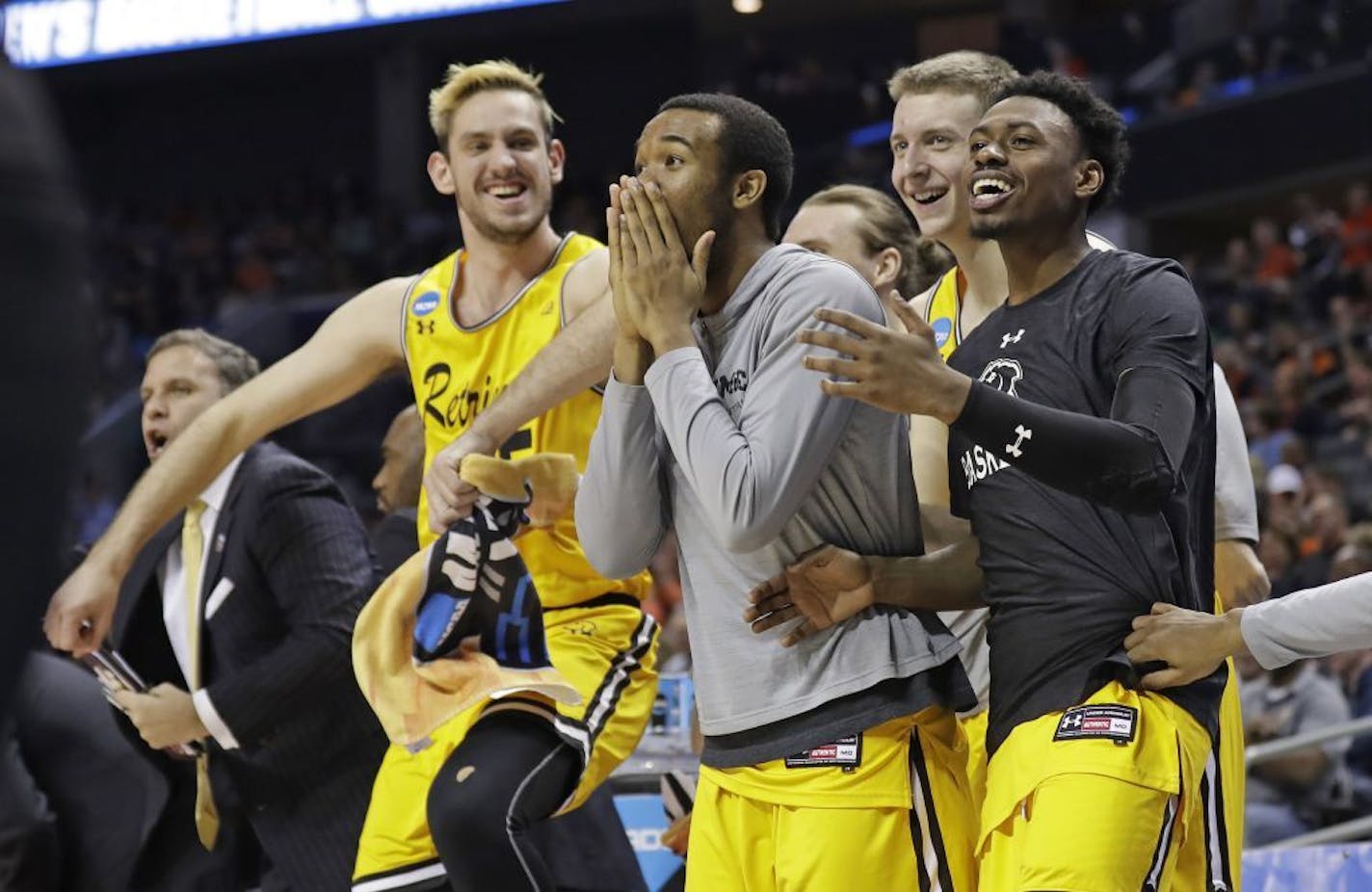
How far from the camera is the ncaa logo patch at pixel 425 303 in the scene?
4684 millimetres

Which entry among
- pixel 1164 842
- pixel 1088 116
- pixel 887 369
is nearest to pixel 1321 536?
pixel 1088 116

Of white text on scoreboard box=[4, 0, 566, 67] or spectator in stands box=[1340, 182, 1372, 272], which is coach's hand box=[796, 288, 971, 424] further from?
white text on scoreboard box=[4, 0, 566, 67]

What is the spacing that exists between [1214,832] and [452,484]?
65.2 inches

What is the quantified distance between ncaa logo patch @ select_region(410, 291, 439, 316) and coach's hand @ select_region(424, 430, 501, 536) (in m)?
0.78

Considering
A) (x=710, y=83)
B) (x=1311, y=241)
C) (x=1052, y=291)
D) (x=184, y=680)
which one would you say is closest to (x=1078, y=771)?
(x=1052, y=291)

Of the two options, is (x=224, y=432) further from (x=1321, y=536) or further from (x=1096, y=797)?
(x=1321, y=536)

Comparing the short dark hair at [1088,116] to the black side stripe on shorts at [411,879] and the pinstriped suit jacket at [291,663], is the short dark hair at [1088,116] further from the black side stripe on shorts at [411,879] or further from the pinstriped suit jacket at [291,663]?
the pinstriped suit jacket at [291,663]

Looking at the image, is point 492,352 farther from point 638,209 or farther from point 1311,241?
point 1311,241

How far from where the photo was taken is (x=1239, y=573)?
403 centimetres

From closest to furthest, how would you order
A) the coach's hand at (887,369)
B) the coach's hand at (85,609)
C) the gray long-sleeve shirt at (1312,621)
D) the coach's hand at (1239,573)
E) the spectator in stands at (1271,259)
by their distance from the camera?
1. the coach's hand at (887,369)
2. the gray long-sleeve shirt at (1312,621)
3. the coach's hand at (1239,573)
4. the coach's hand at (85,609)
5. the spectator in stands at (1271,259)

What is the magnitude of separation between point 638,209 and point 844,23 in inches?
863

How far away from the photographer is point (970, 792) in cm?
341

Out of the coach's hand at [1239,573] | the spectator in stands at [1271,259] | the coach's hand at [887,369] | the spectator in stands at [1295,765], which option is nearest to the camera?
the coach's hand at [887,369]

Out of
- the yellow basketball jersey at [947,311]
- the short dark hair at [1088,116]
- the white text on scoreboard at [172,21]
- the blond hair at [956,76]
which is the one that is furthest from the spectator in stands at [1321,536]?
the white text on scoreboard at [172,21]
